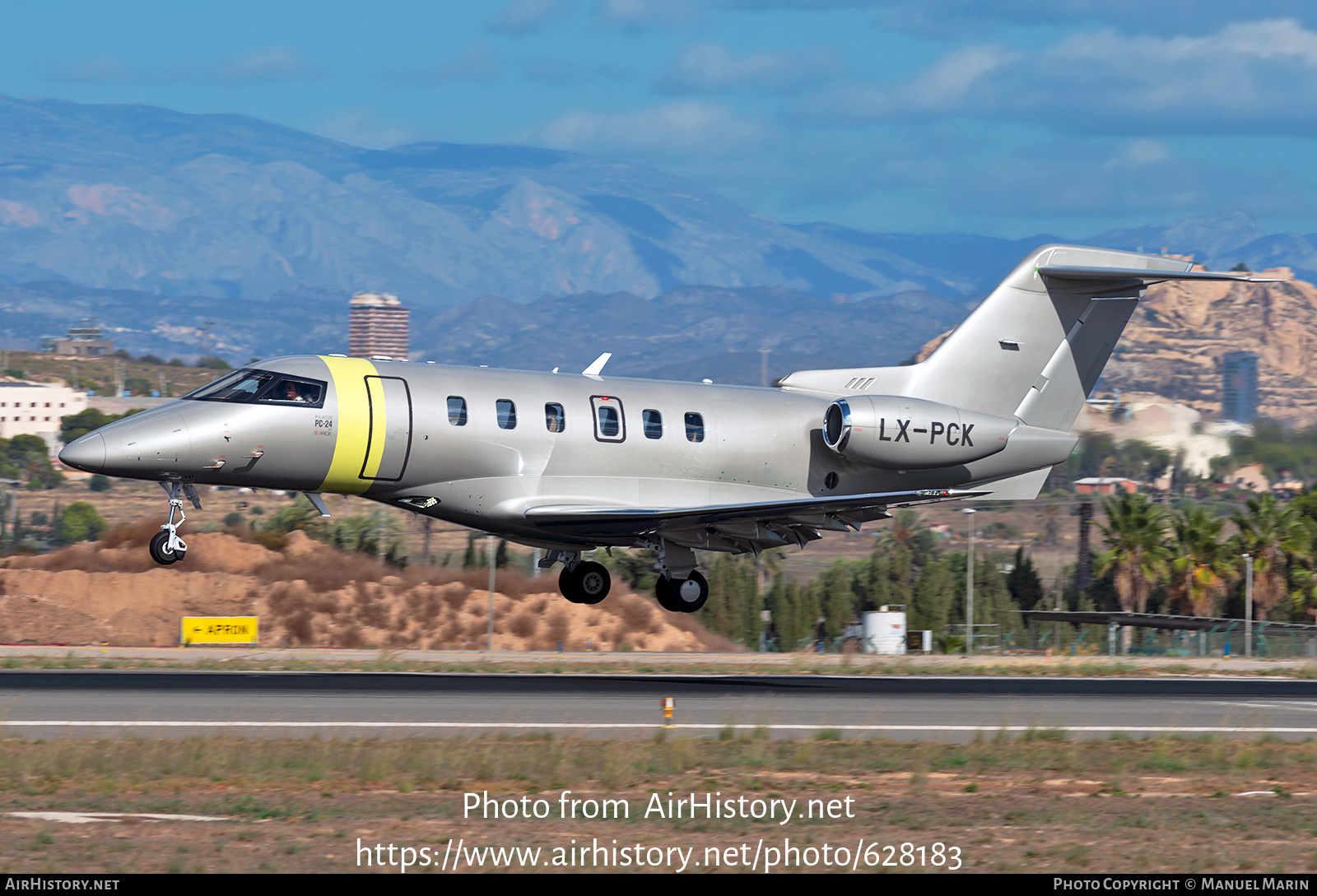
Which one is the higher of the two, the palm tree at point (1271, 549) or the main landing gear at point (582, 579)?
the palm tree at point (1271, 549)

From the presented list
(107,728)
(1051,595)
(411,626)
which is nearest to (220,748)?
(107,728)

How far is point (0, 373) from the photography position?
193250mm

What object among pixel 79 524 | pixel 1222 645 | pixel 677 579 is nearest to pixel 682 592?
pixel 677 579

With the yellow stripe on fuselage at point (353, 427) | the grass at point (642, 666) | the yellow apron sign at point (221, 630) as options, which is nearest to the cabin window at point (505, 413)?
the yellow stripe on fuselage at point (353, 427)

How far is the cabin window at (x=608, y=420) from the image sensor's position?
1054 inches

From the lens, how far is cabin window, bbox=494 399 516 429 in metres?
26.1

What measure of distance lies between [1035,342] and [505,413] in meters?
11.5

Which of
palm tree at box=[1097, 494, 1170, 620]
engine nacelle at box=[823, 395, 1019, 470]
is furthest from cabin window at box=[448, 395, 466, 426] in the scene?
palm tree at box=[1097, 494, 1170, 620]

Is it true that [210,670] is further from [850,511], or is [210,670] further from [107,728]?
[850,511]

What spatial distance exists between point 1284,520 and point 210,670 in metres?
59.7

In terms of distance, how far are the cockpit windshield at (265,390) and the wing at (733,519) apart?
13.5 feet

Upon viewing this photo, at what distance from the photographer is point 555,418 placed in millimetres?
26500

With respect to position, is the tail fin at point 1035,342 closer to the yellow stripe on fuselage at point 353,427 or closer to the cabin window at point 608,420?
the cabin window at point 608,420

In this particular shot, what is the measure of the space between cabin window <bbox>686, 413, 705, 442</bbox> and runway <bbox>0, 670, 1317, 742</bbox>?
15.4 feet
